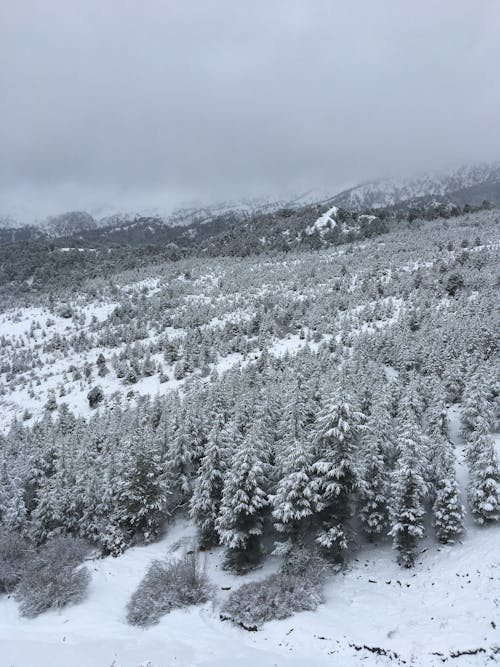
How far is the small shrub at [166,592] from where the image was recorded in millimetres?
21188

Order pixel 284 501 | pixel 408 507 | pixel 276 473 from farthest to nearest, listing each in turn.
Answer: pixel 276 473
pixel 284 501
pixel 408 507

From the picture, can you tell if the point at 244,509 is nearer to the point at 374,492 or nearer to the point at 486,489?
the point at 374,492

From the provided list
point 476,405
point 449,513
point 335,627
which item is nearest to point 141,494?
point 335,627

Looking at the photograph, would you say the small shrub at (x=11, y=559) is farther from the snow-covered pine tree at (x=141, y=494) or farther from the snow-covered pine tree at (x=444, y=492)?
the snow-covered pine tree at (x=444, y=492)

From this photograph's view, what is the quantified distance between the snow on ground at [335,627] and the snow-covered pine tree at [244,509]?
47.9 inches

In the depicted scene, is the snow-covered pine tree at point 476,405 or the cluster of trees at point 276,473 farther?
the snow-covered pine tree at point 476,405

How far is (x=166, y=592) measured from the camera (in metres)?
22.1

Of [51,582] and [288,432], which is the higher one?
[288,432]

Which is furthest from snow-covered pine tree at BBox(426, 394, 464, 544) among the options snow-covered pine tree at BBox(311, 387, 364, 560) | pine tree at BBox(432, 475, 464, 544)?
snow-covered pine tree at BBox(311, 387, 364, 560)

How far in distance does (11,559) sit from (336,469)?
23.7 m

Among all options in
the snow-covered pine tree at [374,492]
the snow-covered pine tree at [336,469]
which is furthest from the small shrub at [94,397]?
the snow-covered pine tree at [336,469]

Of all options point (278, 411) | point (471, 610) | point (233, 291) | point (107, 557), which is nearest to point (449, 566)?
point (471, 610)

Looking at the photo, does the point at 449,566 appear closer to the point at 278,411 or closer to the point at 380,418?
the point at 380,418

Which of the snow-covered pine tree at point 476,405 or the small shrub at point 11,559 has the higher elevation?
the snow-covered pine tree at point 476,405
